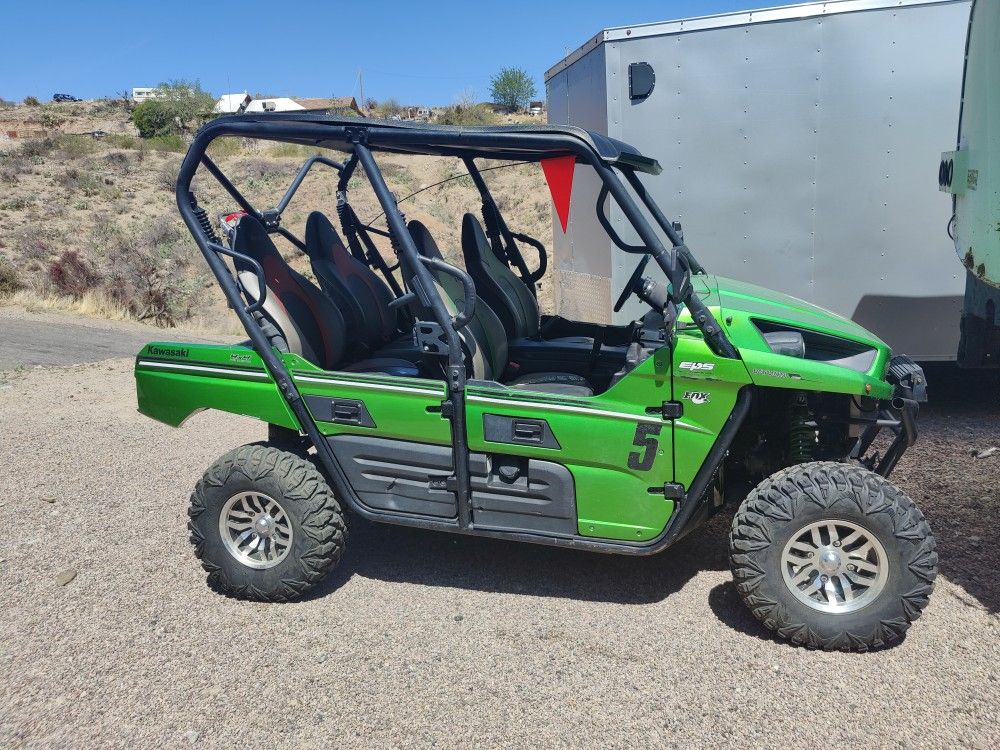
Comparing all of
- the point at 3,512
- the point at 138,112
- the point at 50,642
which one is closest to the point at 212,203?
the point at 138,112

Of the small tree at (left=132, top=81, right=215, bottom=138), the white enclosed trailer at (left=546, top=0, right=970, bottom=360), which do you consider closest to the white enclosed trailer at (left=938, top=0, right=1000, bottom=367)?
the white enclosed trailer at (left=546, top=0, right=970, bottom=360)

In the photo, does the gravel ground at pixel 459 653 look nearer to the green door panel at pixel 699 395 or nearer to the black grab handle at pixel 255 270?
the green door panel at pixel 699 395

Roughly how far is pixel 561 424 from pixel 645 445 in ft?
1.17

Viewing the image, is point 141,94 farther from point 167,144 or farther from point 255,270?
point 255,270

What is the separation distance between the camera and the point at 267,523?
3979 mm

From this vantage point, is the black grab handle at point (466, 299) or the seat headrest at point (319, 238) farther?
the seat headrest at point (319, 238)

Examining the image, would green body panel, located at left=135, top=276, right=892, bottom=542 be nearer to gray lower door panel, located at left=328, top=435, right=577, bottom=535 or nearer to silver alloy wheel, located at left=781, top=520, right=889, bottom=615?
gray lower door panel, located at left=328, top=435, right=577, bottom=535

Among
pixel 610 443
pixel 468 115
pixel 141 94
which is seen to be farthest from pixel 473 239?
pixel 141 94

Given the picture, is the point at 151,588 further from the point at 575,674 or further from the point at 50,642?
the point at 575,674

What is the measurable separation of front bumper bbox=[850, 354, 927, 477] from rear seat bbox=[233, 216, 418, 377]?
7.03 ft

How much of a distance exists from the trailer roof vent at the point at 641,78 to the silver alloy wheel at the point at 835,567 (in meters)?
4.09

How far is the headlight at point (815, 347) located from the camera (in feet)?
11.8

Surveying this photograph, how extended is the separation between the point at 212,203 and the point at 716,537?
77.8ft

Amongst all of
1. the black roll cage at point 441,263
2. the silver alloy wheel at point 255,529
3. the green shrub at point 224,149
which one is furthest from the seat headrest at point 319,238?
the green shrub at point 224,149
